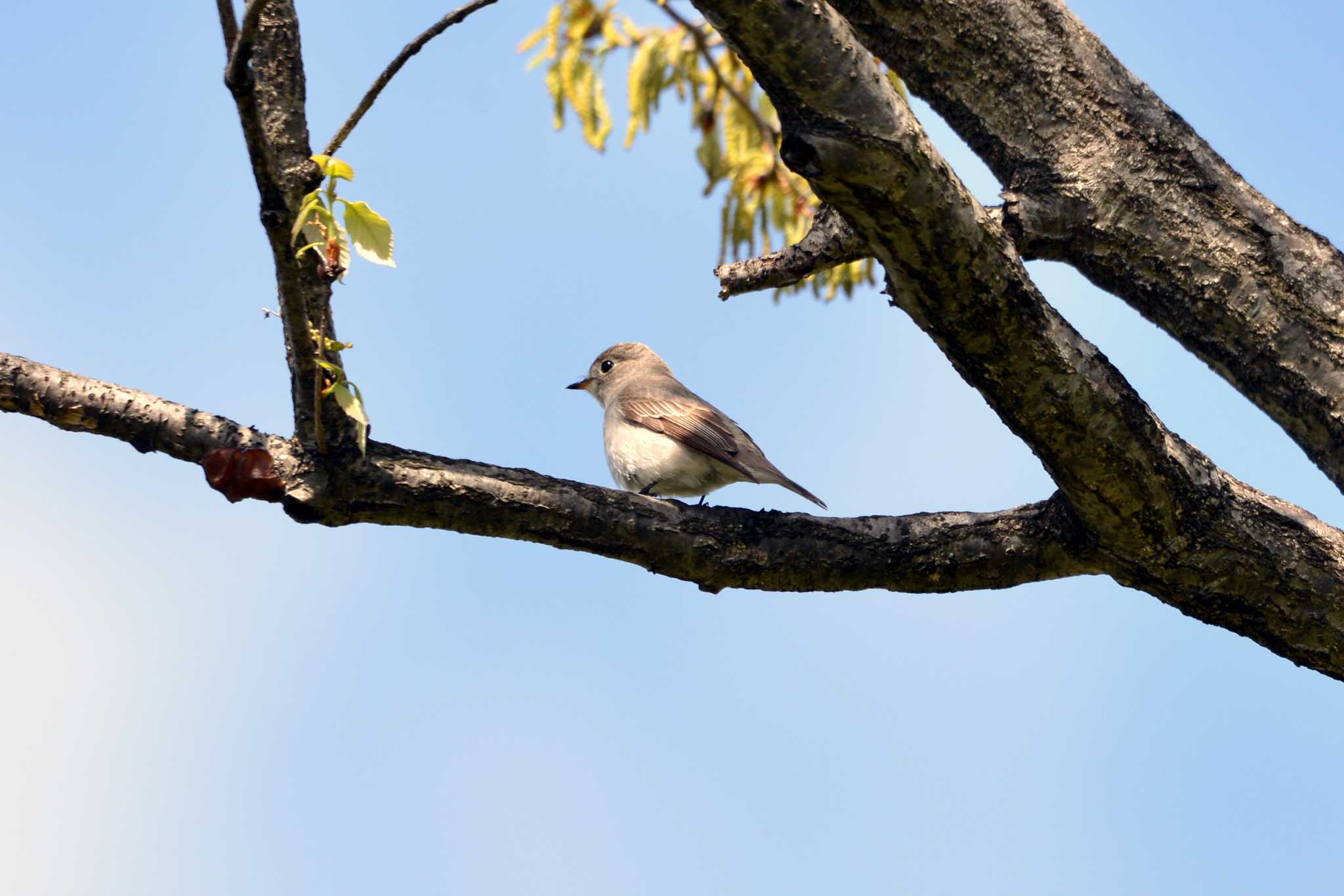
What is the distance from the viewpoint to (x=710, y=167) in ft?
25.9

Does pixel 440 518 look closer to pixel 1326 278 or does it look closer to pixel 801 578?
pixel 801 578

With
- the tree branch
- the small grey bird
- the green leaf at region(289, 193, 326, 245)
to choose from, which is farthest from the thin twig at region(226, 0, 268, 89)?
the small grey bird

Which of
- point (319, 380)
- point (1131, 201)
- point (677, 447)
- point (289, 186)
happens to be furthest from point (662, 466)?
point (289, 186)

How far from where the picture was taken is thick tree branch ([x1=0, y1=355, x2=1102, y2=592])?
3.85 m

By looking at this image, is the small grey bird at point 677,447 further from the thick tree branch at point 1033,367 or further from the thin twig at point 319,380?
the thin twig at point 319,380

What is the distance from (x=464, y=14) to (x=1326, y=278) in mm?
→ 2955

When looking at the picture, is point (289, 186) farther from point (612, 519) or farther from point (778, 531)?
point (778, 531)

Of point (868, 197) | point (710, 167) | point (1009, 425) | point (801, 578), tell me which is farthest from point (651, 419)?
point (868, 197)

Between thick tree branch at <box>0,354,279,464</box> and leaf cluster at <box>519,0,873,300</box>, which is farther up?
leaf cluster at <box>519,0,873,300</box>

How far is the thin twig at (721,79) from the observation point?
788cm

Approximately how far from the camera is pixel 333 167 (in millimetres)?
2893

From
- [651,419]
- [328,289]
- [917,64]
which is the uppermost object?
[651,419]

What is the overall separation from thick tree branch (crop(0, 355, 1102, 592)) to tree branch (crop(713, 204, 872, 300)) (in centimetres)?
81

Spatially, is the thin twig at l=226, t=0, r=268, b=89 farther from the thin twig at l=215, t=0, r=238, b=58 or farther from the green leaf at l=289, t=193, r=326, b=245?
the green leaf at l=289, t=193, r=326, b=245
